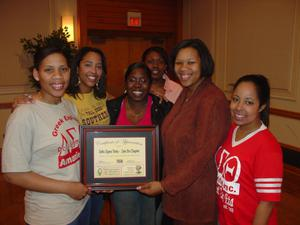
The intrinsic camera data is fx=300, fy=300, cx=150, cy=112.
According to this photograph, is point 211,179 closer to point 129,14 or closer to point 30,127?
point 30,127

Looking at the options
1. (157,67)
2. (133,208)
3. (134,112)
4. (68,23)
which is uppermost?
(68,23)

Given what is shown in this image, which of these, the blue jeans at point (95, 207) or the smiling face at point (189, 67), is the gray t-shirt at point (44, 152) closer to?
the blue jeans at point (95, 207)

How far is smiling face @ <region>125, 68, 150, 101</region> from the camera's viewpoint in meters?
2.18

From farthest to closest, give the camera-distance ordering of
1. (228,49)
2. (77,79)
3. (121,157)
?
(228,49), (77,79), (121,157)

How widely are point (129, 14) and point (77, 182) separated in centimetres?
476

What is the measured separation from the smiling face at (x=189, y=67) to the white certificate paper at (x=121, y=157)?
1.45 ft

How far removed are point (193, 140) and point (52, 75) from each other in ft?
2.63

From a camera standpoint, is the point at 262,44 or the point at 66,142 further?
the point at 262,44

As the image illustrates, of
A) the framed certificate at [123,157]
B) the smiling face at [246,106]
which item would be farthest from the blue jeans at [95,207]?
the smiling face at [246,106]

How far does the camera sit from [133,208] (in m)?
2.05

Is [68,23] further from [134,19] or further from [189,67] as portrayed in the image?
[189,67]

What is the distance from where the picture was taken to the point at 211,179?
1.61 meters

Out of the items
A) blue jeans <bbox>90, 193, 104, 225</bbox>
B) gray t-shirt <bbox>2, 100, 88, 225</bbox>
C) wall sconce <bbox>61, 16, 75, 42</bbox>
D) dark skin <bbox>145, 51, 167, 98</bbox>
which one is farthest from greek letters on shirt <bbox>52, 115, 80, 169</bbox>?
wall sconce <bbox>61, 16, 75, 42</bbox>

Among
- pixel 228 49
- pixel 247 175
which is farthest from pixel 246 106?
pixel 228 49
